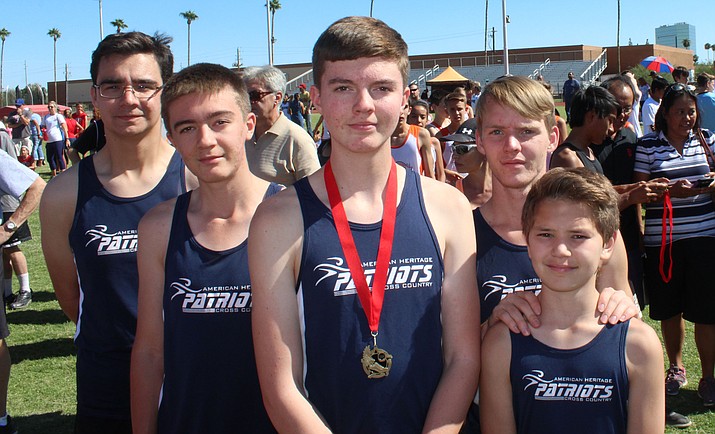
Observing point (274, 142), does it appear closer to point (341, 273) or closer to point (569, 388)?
point (341, 273)

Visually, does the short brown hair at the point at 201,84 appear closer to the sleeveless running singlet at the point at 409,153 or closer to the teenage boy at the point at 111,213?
the teenage boy at the point at 111,213

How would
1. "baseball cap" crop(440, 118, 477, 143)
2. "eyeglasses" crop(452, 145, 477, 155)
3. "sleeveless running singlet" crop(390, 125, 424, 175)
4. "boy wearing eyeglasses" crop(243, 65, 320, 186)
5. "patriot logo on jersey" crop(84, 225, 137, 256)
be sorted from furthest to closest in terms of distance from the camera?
1. "sleeveless running singlet" crop(390, 125, 424, 175)
2. "boy wearing eyeglasses" crop(243, 65, 320, 186)
3. "baseball cap" crop(440, 118, 477, 143)
4. "eyeglasses" crop(452, 145, 477, 155)
5. "patriot logo on jersey" crop(84, 225, 137, 256)

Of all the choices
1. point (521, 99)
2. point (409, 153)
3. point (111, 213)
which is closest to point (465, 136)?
point (409, 153)

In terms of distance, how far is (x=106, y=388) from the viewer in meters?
2.99

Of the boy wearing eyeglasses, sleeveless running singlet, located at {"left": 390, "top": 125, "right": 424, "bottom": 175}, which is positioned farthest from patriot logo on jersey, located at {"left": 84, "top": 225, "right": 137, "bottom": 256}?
sleeveless running singlet, located at {"left": 390, "top": 125, "right": 424, "bottom": 175}

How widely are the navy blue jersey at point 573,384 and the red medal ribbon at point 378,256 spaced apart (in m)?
0.57

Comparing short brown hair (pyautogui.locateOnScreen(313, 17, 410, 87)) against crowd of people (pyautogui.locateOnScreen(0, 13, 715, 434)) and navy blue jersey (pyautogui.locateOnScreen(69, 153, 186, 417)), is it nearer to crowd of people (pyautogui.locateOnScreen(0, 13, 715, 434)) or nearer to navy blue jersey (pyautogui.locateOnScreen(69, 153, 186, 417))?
crowd of people (pyautogui.locateOnScreen(0, 13, 715, 434))

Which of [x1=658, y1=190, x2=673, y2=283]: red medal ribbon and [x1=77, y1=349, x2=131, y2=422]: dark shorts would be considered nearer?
[x1=77, y1=349, x2=131, y2=422]: dark shorts

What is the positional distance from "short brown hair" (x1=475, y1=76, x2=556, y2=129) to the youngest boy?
406 mm

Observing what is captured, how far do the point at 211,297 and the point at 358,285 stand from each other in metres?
0.66

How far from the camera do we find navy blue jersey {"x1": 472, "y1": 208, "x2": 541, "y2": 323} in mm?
2582

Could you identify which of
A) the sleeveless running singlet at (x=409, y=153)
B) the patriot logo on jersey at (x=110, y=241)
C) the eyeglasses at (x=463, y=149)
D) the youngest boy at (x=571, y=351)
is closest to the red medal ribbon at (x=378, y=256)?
the youngest boy at (x=571, y=351)

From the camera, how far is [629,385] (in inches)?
91.8

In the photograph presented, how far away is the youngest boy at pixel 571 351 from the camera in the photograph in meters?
2.32
